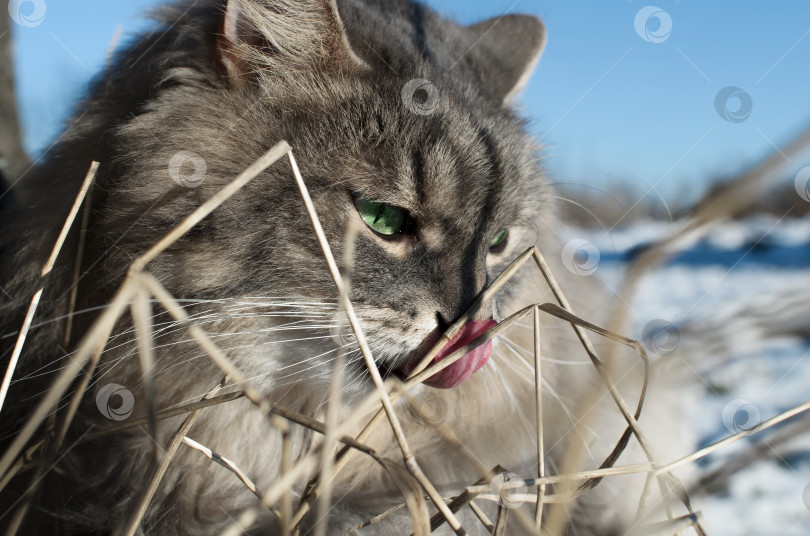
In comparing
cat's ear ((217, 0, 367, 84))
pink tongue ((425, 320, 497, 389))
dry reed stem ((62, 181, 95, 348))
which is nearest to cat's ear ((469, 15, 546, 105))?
cat's ear ((217, 0, 367, 84))

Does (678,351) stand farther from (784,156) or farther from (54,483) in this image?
(54,483)

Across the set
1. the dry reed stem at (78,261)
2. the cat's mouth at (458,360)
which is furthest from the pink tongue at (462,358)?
the dry reed stem at (78,261)

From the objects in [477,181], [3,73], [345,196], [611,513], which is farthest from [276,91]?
[3,73]

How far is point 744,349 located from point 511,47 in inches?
70.2

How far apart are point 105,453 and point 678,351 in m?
1.29

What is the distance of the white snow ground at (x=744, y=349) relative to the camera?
2.76 feet

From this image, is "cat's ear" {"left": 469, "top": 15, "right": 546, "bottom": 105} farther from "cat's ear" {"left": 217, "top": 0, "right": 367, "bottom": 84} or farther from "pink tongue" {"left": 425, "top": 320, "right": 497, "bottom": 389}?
"pink tongue" {"left": 425, "top": 320, "right": 497, "bottom": 389}

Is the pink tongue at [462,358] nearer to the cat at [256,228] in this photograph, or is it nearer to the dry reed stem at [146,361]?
the cat at [256,228]

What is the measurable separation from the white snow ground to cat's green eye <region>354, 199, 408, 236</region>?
560mm

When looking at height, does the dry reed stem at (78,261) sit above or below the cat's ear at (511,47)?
below

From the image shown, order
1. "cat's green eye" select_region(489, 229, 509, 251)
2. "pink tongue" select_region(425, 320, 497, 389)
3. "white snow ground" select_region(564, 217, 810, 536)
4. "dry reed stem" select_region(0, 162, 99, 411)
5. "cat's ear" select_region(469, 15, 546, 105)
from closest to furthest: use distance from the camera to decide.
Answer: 1. "white snow ground" select_region(564, 217, 810, 536)
2. "dry reed stem" select_region(0, 162, 99, 411)
3. "pink tongue" select_region(425, 320, 497, 389)
4. "cat's green eye" select_region(489, 229, 509, 251)
5. "cat's ear" select_region(469, 15, 546, 105)

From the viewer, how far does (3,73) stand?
339 cm

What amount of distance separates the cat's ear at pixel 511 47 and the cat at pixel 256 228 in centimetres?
42

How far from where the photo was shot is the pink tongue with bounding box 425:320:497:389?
51.9 inches
